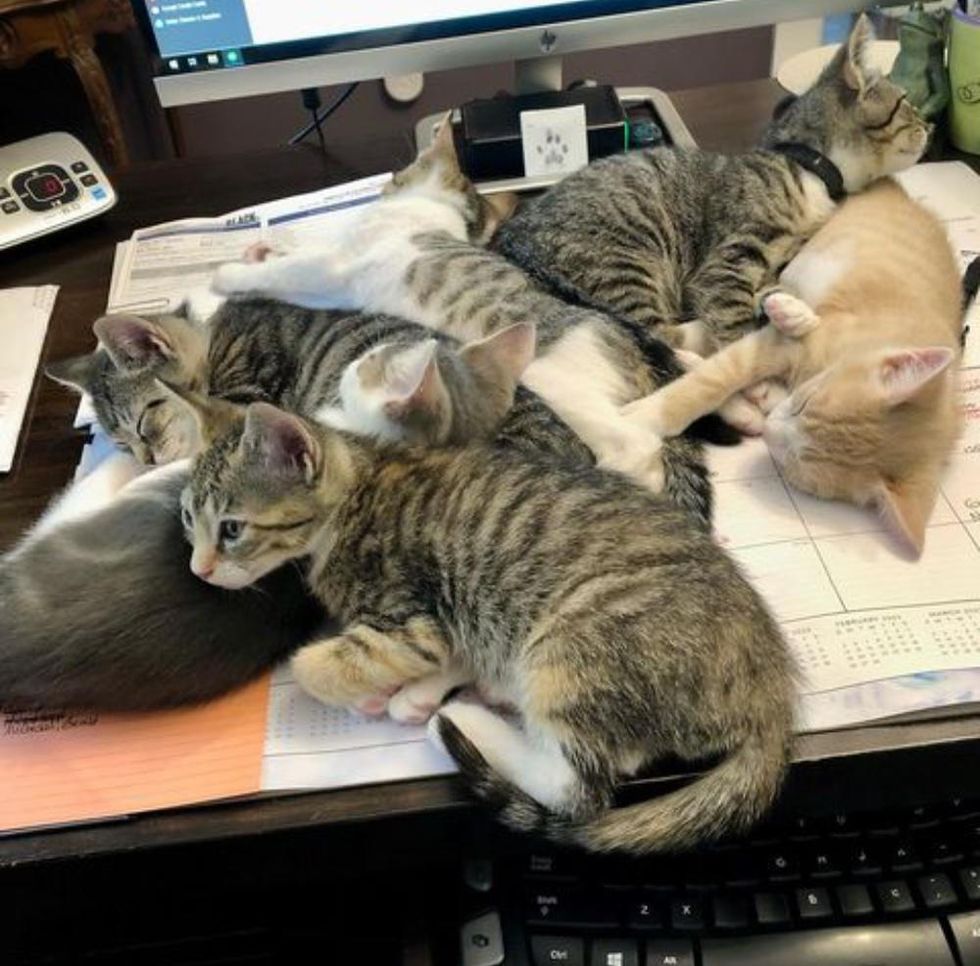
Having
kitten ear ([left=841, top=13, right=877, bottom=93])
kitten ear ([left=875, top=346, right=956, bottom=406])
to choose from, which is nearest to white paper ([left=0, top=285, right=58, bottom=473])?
kitten ear ([left=875, top=346, right=956, bottom=406])

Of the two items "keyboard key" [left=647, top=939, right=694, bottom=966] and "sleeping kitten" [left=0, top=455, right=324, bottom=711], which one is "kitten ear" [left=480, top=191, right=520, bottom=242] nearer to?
"sleeping kitten" [left=0, top=455, right=324, bottom=711]

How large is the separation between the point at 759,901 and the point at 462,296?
582mm

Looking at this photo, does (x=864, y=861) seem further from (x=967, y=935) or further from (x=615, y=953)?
(x=615, y=953)

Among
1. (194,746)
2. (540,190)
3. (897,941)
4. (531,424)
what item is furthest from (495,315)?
(897,941)

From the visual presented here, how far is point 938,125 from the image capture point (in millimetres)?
1184

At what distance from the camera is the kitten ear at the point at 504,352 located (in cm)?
82

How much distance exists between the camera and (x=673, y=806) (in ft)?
1.98

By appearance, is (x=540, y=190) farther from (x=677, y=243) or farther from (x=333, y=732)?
(x=333, y=732)

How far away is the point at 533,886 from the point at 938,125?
3.16 ft

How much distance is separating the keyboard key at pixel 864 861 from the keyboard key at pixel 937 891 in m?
0.03

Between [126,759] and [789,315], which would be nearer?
[126,759]

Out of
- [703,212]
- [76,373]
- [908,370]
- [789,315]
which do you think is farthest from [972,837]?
[76,373]

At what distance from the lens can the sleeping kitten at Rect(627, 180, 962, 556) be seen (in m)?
0.78

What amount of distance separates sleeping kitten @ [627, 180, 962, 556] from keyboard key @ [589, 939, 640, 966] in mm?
317
